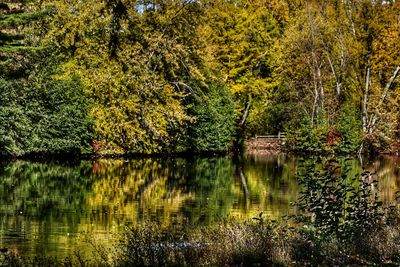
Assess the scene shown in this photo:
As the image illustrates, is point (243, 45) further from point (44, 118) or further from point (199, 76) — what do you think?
point (44, 118)

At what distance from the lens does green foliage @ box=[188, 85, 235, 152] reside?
55.0 m

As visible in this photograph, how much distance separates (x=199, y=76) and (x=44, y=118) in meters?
11.2

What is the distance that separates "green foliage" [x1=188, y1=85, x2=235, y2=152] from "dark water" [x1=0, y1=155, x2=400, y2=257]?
9.97m

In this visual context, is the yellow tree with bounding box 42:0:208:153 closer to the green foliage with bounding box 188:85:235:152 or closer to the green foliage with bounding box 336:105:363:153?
the green foliage with bounding box 188:85:235:152

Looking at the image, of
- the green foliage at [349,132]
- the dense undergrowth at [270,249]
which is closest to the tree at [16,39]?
the green foliage at [349,132]

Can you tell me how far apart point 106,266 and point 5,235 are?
22.1ft

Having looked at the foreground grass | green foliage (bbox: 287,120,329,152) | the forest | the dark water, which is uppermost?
the forest

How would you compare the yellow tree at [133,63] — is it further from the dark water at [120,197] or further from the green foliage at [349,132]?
the green foliage at [349,132]

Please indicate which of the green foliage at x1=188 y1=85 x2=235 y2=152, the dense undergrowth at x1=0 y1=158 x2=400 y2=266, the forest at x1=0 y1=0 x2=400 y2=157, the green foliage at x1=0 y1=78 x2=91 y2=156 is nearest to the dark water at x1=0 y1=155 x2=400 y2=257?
the dense undergrowth at x1=0 y1=158 x2=400 y2=266

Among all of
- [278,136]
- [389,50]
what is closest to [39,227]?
[389,50]

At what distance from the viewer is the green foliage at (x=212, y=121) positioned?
2165 inches

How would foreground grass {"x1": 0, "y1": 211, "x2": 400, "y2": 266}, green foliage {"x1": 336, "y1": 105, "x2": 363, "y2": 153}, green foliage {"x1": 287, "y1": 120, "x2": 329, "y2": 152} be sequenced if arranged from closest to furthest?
foreground grass {"x1": 0, "y1": 211, "x2": 400, "y2": 266} → green foliage {"x1": 287, "y1": 120, "x2": 329, "y2": 152} → green foliage {"x1": 336, "y1": 105, "x2": 363, "y2": 153}

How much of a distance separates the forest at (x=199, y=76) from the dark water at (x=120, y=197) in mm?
3731

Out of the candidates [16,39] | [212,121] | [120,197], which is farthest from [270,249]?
[212,121]
